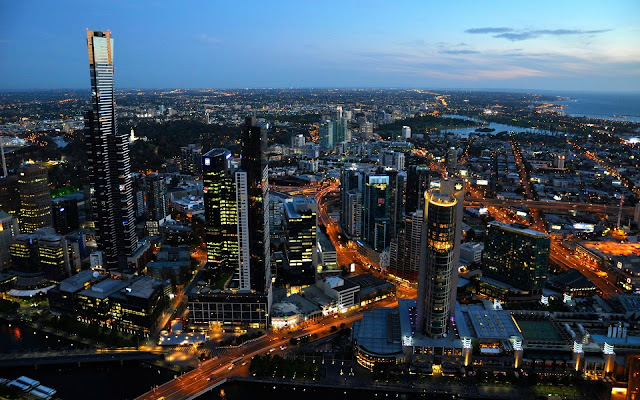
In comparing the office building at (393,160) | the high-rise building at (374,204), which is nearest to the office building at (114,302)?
the high-rise building at (374,204)

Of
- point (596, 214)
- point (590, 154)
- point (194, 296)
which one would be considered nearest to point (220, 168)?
point (194, 296)

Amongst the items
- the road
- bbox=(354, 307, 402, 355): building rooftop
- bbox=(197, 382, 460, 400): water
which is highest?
bbox=(354, 307, 402, 355): building rooftop

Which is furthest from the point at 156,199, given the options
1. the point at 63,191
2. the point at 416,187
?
the point at 416,187

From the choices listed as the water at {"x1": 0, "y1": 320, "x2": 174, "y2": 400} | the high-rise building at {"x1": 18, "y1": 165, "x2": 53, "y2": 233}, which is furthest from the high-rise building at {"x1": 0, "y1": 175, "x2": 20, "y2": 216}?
the water at {"x1": 0, "y1": 320, "x2": 174, "y2": 400}

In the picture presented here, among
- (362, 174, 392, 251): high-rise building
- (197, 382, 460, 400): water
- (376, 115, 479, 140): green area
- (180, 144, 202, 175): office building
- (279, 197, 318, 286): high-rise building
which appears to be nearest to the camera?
(197, 382, 460, 400): water

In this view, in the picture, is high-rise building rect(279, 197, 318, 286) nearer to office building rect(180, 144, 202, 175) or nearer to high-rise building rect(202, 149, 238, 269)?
high-rise building rect(202, 149, 238, 269)

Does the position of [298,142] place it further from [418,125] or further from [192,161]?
[418,125]
